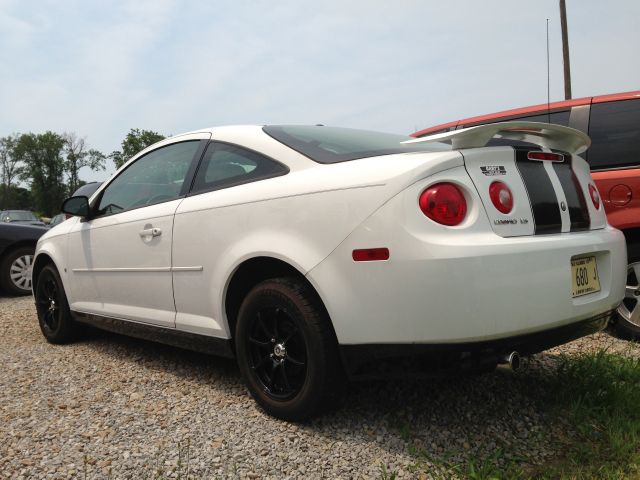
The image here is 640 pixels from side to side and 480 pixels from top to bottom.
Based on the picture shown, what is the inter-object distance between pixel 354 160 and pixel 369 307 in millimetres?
653

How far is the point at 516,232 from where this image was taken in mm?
2051

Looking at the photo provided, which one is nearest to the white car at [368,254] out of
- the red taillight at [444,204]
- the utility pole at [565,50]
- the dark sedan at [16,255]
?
the red taillight at [444,204]

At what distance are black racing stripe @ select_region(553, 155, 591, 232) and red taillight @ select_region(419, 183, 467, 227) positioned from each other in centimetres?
66

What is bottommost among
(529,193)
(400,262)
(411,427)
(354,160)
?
(411,427)

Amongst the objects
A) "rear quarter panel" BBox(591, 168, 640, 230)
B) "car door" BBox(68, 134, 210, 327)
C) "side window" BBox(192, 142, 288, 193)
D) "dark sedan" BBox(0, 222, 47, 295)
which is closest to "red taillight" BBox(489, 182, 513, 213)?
"side window" BBox(192, 142, 288, 193)

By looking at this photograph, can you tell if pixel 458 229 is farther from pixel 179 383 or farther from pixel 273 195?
pixel 179 383

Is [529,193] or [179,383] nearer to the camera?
[529,193]

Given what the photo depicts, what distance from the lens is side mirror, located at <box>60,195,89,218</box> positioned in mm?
3854

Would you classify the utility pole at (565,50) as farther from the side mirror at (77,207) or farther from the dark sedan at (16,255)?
the side mirror at (77,207)

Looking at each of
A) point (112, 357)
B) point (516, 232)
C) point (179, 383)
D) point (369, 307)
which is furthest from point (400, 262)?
point (112, 357)

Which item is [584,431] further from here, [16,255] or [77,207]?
[16,255]

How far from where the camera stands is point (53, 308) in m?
4.40

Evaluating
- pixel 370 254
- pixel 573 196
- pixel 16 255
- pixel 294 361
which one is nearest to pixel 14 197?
pixel 16 255

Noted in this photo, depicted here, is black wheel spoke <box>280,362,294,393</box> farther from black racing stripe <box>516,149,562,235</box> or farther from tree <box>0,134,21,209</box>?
tree <box>0,134,21,209</box>
